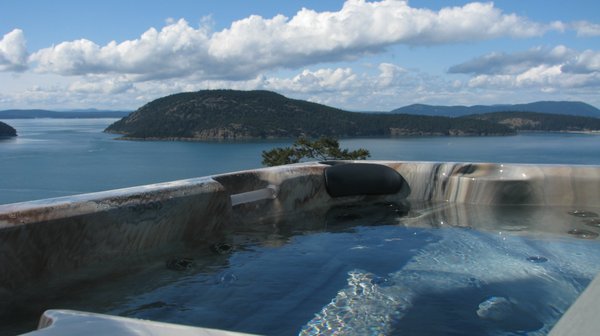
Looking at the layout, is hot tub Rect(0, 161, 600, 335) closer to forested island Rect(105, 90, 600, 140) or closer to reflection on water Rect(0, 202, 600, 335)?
reflection on water Rect(0, 202, 600, 335)

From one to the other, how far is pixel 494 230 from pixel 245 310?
7.15ft

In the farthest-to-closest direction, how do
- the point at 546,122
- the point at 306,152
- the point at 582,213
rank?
the point at 546,122 < the point at 306,152 < the point at 582,213

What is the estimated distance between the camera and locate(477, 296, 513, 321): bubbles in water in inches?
75.4

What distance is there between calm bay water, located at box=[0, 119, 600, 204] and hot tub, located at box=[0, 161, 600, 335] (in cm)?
3798

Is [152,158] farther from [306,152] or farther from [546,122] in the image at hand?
[546,122]

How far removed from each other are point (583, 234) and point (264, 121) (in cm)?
8074

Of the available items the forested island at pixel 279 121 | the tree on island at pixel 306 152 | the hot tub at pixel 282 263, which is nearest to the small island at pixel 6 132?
the forested island at pixel 279 121

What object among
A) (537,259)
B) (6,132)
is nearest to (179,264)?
(537,259)

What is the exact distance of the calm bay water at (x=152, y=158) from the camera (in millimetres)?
45300

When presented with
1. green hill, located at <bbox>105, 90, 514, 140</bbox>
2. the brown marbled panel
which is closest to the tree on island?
the brown marbled panel

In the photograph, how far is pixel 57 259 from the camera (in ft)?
7.68

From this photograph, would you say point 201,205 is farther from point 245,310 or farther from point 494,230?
point 494,230

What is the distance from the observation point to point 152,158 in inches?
2451

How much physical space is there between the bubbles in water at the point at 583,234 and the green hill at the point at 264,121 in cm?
7422
